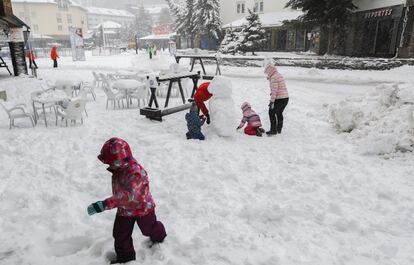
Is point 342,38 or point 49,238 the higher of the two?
point 342,38

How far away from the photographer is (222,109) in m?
6.93

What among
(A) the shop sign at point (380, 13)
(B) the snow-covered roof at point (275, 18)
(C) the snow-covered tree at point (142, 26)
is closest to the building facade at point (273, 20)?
(B) the snow-covered roof at point (275, 18)

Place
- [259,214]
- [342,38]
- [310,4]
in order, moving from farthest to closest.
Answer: [342,38]
[310,4]
[259,214]

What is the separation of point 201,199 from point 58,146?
3816 millimetres

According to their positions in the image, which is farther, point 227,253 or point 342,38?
point 342,38

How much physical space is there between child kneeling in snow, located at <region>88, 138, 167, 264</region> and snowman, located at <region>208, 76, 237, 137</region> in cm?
391

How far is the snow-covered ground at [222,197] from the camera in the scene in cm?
341

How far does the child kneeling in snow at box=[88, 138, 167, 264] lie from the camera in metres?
2.82

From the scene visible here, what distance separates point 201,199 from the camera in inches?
176

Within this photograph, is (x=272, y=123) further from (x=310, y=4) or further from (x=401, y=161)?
(x=310, y=4)

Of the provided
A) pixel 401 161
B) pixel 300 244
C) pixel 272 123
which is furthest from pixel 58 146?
pixel 401 161

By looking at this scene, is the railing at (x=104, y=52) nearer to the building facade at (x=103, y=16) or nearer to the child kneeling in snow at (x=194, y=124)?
the child kneeling in snow at (x=194, y=124)

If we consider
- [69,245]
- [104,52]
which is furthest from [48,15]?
[69,245]

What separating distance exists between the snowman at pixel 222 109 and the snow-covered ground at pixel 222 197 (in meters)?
0.27
